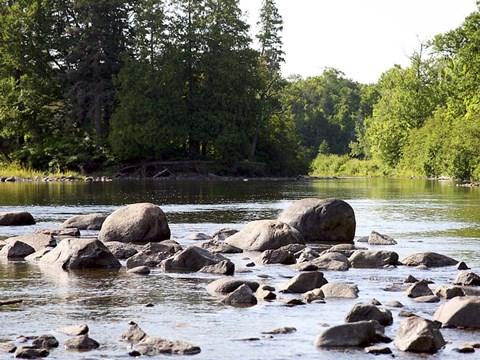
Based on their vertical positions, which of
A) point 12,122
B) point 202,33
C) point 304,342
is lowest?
point 304,342

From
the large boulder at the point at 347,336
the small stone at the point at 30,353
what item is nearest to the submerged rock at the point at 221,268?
the large boulder at the point at 347,336

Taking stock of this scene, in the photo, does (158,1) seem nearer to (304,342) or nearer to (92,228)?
(92,228)

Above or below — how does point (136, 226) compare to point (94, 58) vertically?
below

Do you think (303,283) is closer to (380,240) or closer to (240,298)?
(240,298)

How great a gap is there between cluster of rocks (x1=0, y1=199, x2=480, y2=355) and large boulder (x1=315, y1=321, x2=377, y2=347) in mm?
13

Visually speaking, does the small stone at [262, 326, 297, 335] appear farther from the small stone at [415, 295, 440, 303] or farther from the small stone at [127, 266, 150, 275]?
the small stone at [127, 266, 150, 275]

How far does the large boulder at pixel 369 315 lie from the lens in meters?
12.1

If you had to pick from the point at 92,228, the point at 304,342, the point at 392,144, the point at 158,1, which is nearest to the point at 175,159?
the point at 158,1

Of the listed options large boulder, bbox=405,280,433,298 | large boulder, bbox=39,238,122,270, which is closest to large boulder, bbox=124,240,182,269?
large boulder, bbox=39,238,122,270

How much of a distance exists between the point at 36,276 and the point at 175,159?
64.2m

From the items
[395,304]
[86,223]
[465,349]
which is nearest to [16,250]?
[86,223]

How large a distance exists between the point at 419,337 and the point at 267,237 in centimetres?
1079

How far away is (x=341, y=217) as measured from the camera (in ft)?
78.4

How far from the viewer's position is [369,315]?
12.1 m
